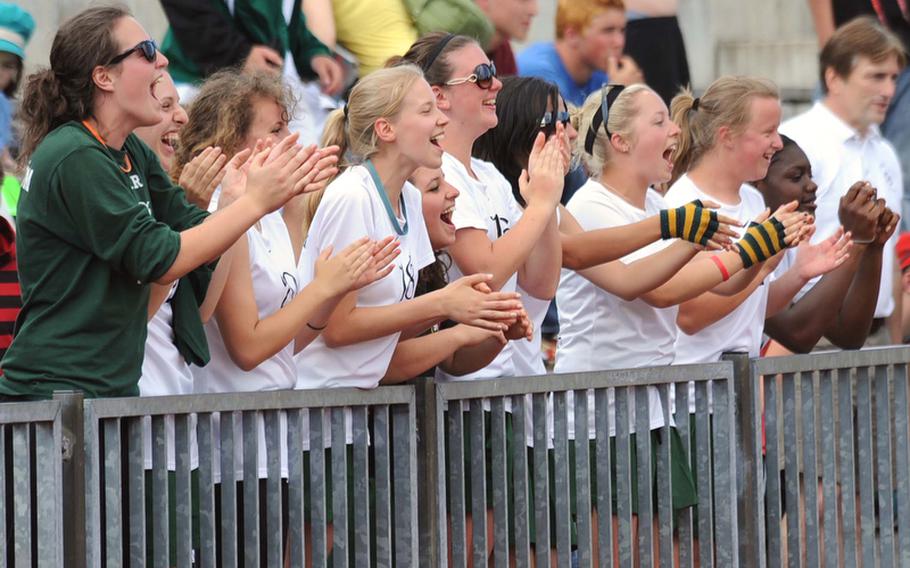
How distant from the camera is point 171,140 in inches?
198

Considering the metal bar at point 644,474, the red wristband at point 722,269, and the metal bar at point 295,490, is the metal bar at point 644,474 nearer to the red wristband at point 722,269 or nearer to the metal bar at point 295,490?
the red wristband at point 722,269

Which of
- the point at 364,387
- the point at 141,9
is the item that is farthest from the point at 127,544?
the point at 141,9

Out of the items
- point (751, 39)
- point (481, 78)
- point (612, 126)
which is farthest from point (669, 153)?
point (751, 39)

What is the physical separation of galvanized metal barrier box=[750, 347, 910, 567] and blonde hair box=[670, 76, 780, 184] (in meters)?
1.12

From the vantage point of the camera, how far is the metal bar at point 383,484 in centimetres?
432

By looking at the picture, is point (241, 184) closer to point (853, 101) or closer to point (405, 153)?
point (405, 153)

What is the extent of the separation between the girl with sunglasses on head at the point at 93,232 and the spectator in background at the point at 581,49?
151 inches

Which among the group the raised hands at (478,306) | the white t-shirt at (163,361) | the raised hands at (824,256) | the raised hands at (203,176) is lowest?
the white t-shirt at (163,361)

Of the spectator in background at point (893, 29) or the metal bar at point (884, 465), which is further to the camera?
the spectator in background at point (893, 29)

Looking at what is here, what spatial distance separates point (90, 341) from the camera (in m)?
3.95

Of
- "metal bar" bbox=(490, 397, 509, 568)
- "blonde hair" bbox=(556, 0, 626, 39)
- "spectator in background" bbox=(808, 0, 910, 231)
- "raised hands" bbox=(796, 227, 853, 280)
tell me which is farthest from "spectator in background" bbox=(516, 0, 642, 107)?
"metal bar" bbox=(490, 397, 509, 568)

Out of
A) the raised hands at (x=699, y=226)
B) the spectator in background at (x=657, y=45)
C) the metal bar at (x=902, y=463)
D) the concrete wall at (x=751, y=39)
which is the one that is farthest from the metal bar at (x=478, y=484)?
the concrete wall at (x=751, y=39)

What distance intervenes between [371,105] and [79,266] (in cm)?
119

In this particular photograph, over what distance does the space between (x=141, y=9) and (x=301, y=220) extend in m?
3.34
